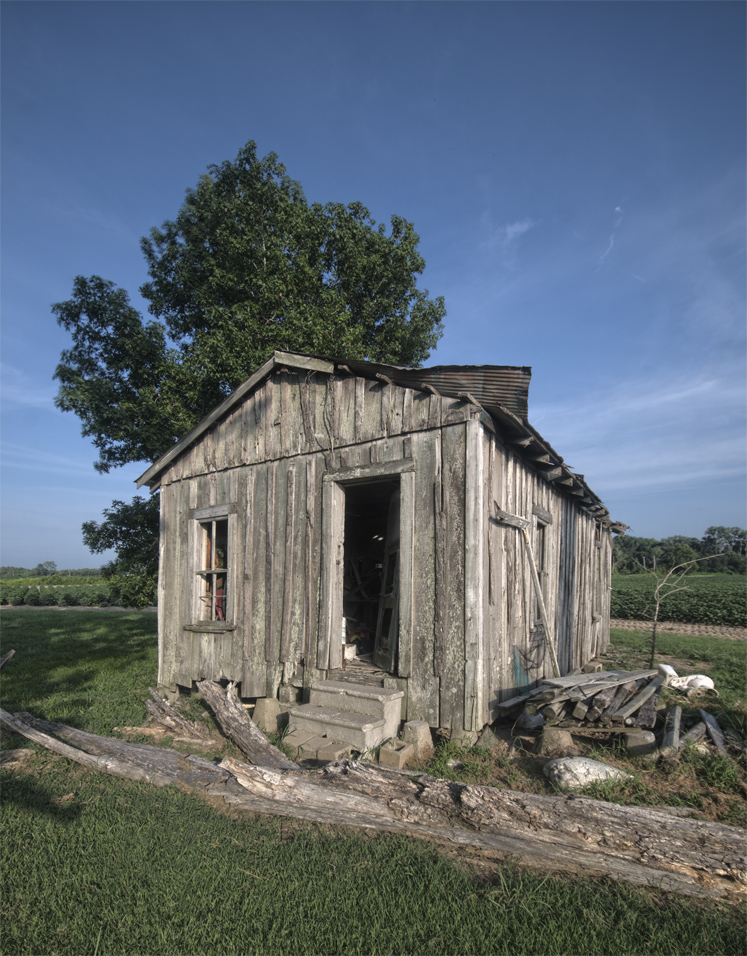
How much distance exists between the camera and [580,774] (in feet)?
14.3

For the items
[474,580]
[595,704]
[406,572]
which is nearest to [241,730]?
[406,572]

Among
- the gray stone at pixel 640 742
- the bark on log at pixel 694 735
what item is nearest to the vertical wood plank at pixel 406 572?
the gray stone at pixel 640 742

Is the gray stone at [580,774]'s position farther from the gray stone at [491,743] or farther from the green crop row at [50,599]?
the green crop row at [50,599]

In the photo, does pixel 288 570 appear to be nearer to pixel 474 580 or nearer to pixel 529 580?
pixel 474 580

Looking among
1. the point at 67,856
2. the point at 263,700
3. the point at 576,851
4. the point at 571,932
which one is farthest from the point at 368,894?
the point at 263,700

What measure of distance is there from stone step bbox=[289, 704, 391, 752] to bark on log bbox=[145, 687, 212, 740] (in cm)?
129

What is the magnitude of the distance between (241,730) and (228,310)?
11.5 meters

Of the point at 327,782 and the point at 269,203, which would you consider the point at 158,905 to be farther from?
the point at 269,203

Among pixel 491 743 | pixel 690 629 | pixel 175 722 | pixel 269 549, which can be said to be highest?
pixel 269 549

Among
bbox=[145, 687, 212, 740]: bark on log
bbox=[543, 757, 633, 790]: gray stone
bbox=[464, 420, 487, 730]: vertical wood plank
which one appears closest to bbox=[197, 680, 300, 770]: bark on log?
bbox=[145, 687, 212, 740]: bark on log

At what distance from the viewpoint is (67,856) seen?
3.83m

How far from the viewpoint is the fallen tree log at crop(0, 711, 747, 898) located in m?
3.33

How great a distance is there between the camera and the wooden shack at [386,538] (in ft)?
19.2

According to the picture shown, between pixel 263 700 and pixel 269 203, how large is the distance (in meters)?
14.1
